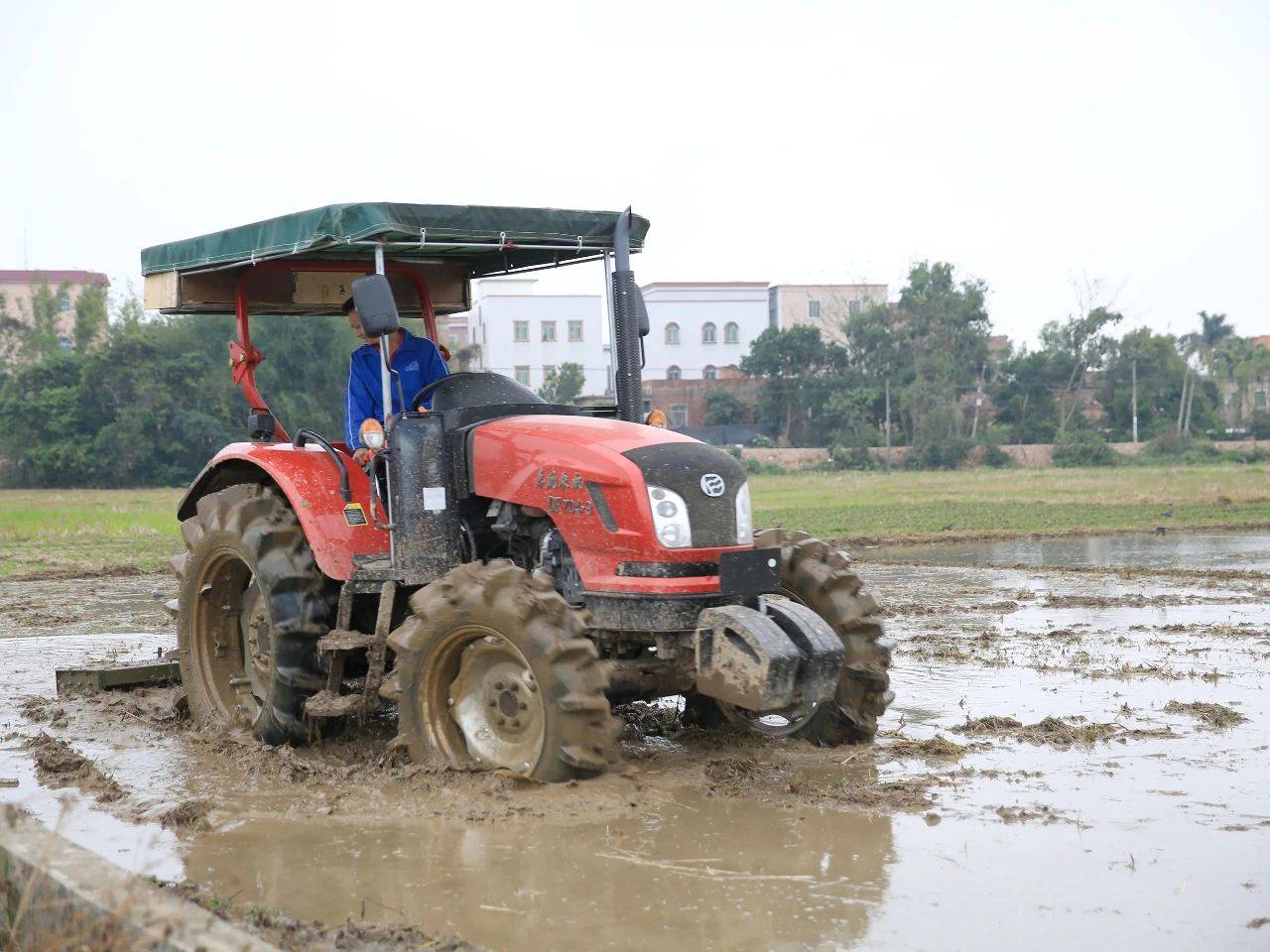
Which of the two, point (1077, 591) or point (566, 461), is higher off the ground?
point (566, 461)

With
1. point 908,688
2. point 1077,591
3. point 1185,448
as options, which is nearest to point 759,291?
point 1185,448

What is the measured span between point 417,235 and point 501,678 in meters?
2.04

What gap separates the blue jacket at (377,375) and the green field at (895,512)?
37.9 ft

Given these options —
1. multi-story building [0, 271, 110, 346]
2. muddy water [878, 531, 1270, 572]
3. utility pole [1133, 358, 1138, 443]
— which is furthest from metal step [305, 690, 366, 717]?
multi-story building [0, 271, 110, 346]

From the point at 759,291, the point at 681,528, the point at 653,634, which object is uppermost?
the point at 759,291

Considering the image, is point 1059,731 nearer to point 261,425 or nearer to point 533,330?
point 261,425

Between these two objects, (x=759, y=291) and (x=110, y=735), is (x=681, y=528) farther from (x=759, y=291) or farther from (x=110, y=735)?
(x=759, y=291)

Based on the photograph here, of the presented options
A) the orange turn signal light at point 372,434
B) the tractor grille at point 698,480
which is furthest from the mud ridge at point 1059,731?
the orange turn signal light at point 372,434

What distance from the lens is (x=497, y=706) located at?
6172 mm

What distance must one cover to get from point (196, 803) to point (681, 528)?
2.31m

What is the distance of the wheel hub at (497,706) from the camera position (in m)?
6.02

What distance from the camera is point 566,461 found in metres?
6.21

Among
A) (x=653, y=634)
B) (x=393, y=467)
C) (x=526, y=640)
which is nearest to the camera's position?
(x=526, y=640)

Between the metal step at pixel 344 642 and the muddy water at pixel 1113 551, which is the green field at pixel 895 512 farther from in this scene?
the metal step at pixel 344 642
